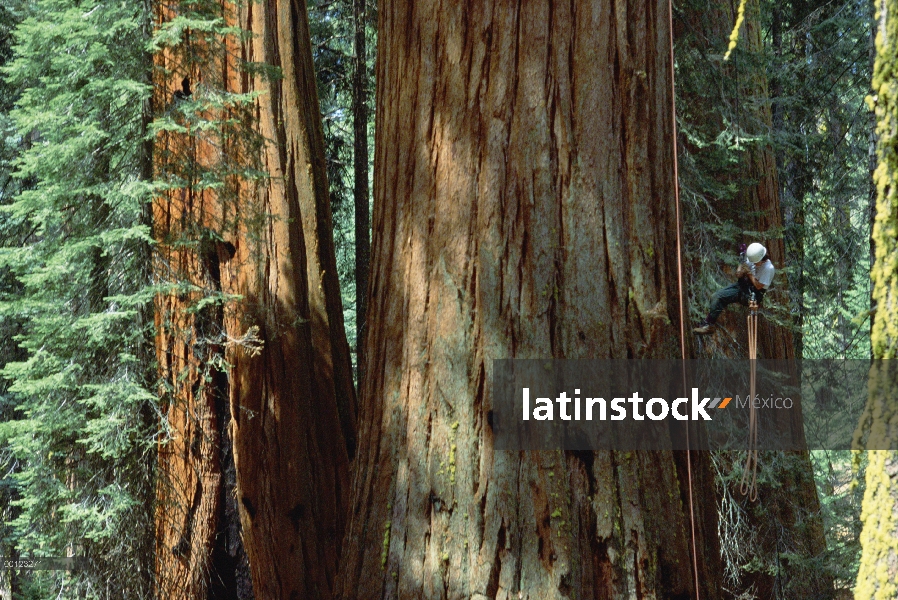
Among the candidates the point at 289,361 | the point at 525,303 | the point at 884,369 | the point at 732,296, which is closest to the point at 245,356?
the point at 289,361

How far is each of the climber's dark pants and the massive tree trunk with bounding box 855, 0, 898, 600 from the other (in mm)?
2366

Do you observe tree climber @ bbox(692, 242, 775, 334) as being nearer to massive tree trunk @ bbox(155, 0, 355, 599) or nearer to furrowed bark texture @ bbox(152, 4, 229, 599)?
massive tree trunk @ bbox(155, 0, 355, 599)

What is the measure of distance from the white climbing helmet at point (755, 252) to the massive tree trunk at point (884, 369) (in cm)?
210

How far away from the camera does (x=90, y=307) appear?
182 inches

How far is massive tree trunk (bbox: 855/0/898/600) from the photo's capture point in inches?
64.4

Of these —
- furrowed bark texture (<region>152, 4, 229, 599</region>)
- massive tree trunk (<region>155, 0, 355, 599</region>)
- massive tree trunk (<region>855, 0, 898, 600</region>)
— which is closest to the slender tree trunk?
massive tree trunk (<region>155, 0, 355, 599</region>)

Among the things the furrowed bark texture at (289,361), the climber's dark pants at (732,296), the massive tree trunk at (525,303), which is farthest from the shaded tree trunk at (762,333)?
the massive tree trunk at (525,303)

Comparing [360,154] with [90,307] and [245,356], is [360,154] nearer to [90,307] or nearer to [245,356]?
[245,356]

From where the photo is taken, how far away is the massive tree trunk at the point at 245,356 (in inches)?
196

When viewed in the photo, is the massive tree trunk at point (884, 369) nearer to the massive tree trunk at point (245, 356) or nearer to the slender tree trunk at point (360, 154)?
the massive tree trunk at point (245, 356)

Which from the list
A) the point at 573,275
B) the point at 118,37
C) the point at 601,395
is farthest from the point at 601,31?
the point at 118,37

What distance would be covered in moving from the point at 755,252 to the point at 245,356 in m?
3.25

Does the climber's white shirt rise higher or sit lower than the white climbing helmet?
lower

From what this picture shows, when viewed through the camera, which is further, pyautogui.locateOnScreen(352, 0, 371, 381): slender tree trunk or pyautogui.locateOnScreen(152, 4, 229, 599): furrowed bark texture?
pyautogui.locateOnScreen(352, 0, 371, 381): slender tree trunk
